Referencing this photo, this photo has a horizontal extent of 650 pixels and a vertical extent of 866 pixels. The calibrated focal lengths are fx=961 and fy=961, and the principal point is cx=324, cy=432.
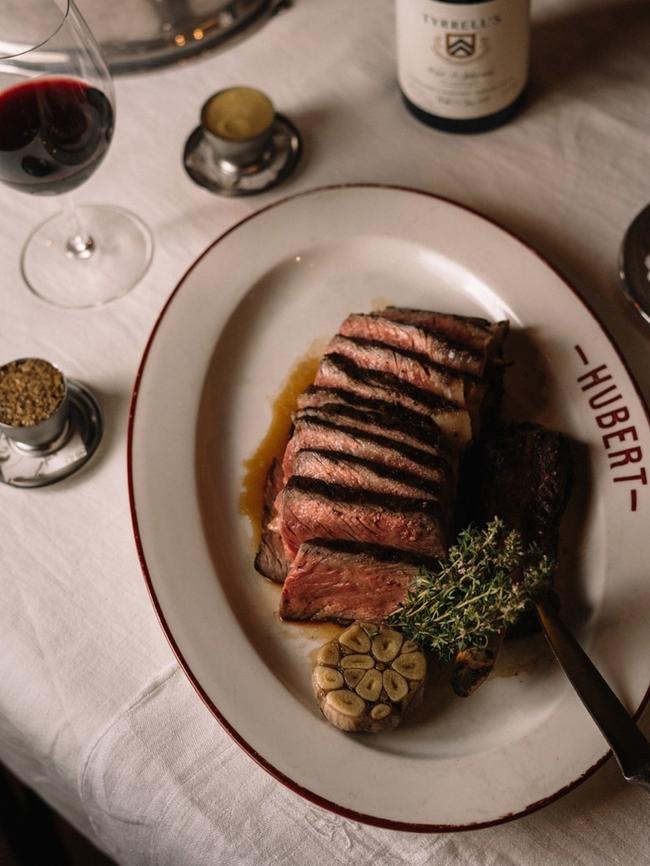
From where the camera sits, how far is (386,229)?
150 centimetres

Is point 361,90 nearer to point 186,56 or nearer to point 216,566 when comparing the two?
point 186,56

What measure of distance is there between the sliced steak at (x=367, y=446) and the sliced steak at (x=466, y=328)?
0.20 metres

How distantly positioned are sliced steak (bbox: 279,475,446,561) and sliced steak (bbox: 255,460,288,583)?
6cm

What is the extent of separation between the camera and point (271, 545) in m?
1.27

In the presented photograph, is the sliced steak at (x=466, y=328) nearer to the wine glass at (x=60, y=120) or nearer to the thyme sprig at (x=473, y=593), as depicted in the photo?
the thyme sprig at (x=473, y=593)

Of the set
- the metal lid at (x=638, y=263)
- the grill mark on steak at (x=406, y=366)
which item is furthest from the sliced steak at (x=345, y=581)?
the metal lid at (x=638, y=263)

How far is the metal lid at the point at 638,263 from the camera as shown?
1.43 metres

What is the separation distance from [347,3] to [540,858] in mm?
1513

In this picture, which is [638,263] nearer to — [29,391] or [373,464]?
[373,464]

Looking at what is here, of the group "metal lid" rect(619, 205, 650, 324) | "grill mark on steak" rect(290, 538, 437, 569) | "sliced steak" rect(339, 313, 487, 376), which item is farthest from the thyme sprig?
"metal lid" rect(619, 205, 650, 324)

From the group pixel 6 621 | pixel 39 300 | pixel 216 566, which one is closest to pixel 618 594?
pixel 216 566

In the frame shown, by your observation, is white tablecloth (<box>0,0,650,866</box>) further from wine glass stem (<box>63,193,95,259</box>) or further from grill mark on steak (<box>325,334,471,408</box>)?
grill mark on steak (<box>325,334,471,408</box>)

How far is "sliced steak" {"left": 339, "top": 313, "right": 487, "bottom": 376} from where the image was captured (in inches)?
50.3

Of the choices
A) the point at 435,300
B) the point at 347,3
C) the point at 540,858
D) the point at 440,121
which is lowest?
the point at 540,858
